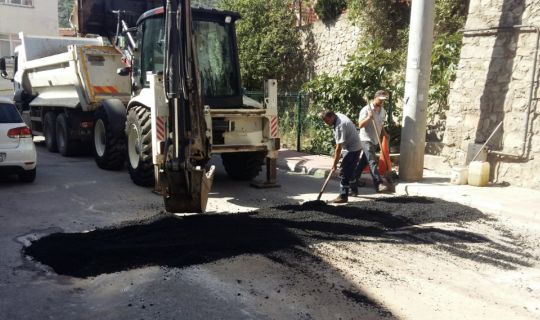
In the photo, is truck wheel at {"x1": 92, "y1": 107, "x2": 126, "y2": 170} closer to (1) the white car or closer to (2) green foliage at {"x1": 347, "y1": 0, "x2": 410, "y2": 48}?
(1) the white car

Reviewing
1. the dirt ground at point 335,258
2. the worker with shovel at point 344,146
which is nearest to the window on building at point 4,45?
the worker with shovel at point 344,146

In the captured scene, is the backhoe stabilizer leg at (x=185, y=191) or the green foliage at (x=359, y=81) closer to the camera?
the backhoe stabilizer leg at (x=185, y=191)

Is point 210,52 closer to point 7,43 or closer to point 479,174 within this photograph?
point 479,174

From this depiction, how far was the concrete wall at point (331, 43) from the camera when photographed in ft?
52.4

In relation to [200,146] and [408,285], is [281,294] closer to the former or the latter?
[408,285]

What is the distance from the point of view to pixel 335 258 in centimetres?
531

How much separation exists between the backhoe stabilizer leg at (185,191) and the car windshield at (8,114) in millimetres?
4078

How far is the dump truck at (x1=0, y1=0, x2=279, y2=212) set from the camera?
248 inches

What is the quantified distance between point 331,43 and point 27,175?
10.7 metres

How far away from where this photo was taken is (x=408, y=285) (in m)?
4.70

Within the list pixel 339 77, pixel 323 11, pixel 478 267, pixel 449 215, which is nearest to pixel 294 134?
pixel 339 77

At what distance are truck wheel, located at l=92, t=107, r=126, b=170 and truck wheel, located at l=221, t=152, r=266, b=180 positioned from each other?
6.98ft

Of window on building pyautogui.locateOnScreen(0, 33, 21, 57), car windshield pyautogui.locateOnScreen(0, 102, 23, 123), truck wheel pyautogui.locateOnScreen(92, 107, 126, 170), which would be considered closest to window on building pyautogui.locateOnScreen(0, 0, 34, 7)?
window on building pyautogui.locateOnScreen(0, 33, 21, 57)

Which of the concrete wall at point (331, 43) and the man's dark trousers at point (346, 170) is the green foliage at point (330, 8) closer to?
the concrete wall at point (331, 43)
